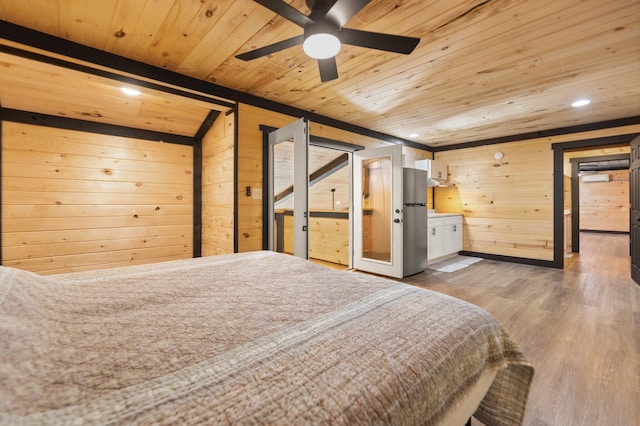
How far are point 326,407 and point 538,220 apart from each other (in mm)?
5757

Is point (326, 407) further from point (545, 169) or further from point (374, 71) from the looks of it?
point (545, 169)

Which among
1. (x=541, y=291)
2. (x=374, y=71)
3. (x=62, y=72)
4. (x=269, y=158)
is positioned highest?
(x=374, y=71)

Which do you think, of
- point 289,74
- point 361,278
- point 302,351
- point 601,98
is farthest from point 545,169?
point 302,351

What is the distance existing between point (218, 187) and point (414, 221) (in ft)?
9.21

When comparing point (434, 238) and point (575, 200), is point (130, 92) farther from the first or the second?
point (575, 200)

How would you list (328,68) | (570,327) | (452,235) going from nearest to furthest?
(328,68), (570,327), (452,235)

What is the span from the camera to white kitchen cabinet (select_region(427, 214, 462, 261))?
4.75 m

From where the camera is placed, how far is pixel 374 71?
259 centimetres

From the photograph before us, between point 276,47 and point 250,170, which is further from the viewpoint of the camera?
point 250,170

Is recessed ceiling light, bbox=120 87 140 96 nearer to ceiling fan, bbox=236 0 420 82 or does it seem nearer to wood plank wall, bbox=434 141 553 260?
ceiling fan, bbox=236 0 420 82

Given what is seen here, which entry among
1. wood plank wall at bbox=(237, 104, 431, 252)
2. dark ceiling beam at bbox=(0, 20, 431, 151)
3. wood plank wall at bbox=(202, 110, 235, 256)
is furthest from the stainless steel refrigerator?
wood plank wall at bbox=(202, 110, 235, 256)

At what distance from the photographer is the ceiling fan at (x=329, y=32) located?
139 centimetres

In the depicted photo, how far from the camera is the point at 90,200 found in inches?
123

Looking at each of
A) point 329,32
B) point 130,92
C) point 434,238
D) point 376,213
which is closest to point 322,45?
point 329,32
